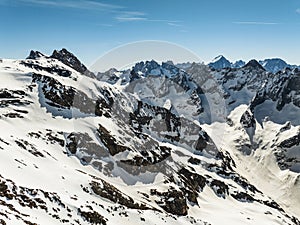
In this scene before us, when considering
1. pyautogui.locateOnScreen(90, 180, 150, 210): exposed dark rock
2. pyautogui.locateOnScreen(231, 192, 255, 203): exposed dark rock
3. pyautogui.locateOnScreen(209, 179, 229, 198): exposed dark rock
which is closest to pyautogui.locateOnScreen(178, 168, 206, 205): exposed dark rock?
pyautogui.locateOnScreen(209, 179, 229, 198): exposed dark rock

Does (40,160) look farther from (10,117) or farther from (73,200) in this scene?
(10,117)

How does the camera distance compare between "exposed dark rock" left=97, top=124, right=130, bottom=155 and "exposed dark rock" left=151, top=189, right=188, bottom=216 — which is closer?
"exposed dark rock" left=151, top=189, right=188, bottom=216

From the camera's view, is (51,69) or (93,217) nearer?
(93,217)

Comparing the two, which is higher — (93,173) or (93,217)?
(93,217)

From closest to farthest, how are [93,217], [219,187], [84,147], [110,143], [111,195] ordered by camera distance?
[93,217] < [111,195] < [84,147] < [110,143] < [219,187]

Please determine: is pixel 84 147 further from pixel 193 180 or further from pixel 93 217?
pixel 193 180

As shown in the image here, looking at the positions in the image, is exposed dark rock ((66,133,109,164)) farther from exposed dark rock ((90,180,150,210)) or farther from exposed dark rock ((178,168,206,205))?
exposed dark rock ((178,168,206,205))

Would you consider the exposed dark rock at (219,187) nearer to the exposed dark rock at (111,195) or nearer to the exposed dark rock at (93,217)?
the exposed dark rock at (111,195)

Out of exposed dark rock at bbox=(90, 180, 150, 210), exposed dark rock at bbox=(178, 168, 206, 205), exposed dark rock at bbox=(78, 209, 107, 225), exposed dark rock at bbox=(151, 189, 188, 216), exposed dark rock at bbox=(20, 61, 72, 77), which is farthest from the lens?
exposed dark rock at bbox=(20, 61, 72, 77)

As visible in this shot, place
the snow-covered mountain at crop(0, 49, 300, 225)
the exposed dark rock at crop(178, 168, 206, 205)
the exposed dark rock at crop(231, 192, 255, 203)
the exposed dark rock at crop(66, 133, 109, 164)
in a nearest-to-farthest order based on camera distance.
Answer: the snow-covered mountain at crop(0, 49, 300, 225) < the exposed dark rock at crop(66, 133, 109, 164) < the exposed dark rock at crop(178, 168, 206, 205) < the exposed dark rock at crop(231, 192, 255, 203)

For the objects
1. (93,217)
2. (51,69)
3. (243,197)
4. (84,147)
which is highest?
(51,69)

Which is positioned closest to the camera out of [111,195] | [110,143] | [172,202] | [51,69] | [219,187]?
[111,195]

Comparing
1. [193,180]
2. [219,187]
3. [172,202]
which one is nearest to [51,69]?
[193,180]

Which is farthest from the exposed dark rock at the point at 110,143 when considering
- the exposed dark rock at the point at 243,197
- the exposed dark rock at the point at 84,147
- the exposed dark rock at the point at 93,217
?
the exposed dark rock at the point at 243,197
